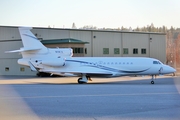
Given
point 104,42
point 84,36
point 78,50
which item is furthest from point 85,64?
point 104,42

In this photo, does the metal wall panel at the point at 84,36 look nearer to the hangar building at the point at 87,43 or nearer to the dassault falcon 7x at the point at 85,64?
the hangar building at the point at 87,43

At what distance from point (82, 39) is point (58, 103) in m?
43.4

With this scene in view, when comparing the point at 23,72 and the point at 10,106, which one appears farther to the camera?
the point at 23,72

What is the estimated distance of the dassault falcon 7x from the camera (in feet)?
121

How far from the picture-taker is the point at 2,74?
2336 inches

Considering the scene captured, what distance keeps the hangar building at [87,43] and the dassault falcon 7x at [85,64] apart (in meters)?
16.8

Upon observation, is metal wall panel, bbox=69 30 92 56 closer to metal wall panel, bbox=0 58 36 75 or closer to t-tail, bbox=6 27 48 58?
metal wall panel, bbox=0 58 36 75

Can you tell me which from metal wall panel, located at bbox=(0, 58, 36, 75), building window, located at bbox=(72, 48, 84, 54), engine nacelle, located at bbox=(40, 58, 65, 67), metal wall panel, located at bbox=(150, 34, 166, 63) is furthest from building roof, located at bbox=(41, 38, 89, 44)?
engine nacelle, located at bbox=(40, 58, 65, 67)

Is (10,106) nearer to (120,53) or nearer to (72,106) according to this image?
(72,106)

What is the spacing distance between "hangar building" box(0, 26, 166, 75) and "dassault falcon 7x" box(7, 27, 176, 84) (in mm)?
16798

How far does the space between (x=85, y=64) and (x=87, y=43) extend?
816 inches

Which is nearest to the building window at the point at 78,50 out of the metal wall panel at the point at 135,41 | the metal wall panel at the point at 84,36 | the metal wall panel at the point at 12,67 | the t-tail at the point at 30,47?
the metal wall panel at the point at 84,36

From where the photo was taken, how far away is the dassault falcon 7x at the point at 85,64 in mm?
36969

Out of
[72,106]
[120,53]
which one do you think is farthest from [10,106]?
[120,53]
